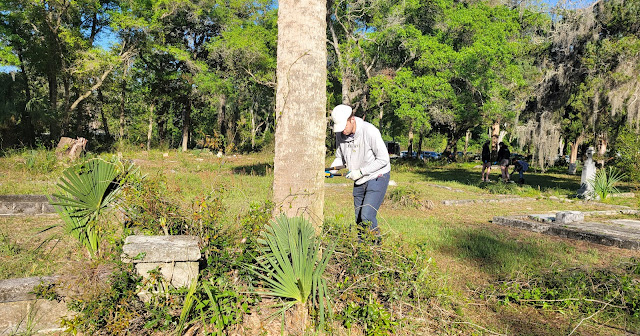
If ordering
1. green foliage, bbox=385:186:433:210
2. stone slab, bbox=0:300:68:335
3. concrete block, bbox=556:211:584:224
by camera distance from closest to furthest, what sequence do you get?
stone slab, bbox=0:300:68:335 < concrete block, bbox=556:211:584:224 < green foliage, bbox=385:186:433:210

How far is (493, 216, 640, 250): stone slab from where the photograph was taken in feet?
18.6

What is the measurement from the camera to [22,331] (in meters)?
2.74

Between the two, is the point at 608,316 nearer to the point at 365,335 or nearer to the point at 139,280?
the point at 365,335

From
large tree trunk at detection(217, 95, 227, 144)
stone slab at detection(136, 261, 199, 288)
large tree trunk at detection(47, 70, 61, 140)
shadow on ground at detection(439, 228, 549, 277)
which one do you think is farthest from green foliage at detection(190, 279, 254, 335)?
large tree trunk at detection(217, 95, 227, 144)

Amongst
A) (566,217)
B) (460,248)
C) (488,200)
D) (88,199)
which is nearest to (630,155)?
(488,200)

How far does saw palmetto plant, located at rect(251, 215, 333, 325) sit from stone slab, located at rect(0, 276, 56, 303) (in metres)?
1.74

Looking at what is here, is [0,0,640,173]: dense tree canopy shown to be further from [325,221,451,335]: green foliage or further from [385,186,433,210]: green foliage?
[325,221,451,335]: green foliage

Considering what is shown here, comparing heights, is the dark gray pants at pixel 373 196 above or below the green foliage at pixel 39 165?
above

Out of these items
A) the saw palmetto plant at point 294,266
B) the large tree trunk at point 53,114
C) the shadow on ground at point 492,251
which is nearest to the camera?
the saw palmetto plant at point 294,266

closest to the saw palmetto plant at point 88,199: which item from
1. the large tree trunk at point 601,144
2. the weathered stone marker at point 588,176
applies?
the weathered stone marker at point 588,176

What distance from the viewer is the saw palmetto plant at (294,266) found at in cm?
264

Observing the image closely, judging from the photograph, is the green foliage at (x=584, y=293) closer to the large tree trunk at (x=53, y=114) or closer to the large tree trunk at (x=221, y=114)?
the large tree trunk at (x=53, y=114)

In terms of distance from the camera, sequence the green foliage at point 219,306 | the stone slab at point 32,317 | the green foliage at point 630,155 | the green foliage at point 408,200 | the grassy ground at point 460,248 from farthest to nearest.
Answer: the green foliage at point 630,155
the green foliage at point 408,200
the grassy ground at point 460,248
the stone slab at point 32,317
the green foliage at point 219,306

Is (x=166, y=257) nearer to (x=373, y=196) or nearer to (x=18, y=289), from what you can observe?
(x=18, y=289)
